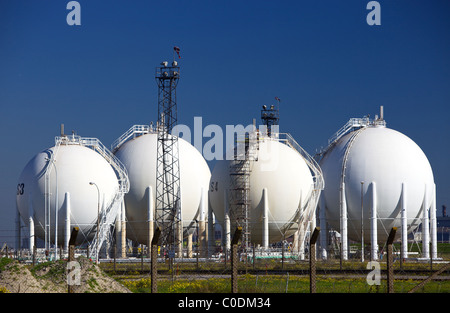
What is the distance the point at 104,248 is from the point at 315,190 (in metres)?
16.3

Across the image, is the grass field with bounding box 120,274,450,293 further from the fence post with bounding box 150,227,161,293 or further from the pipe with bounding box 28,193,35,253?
the pipe with bounding box 28,193,35,253

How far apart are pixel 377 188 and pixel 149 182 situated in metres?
17.3

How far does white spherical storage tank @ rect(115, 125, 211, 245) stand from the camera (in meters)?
57.8

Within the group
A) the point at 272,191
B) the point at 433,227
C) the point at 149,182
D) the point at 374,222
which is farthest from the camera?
the point at 149,182

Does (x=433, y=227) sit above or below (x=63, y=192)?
below

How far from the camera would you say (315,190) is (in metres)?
54.1

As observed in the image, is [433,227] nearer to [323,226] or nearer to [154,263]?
[323,226]

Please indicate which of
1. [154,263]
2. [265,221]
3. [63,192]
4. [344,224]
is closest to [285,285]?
[154,263]

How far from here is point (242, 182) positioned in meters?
52.3

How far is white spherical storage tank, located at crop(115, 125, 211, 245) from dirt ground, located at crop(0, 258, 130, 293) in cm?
3574

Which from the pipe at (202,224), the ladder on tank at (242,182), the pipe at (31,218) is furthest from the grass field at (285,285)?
the pipe at (202,224)
